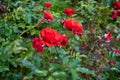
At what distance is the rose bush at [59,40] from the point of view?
1.98 m

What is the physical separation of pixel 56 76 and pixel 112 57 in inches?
21.1

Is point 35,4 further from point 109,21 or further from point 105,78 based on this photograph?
point 105,78

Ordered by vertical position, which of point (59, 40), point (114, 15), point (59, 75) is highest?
point (59, 40)

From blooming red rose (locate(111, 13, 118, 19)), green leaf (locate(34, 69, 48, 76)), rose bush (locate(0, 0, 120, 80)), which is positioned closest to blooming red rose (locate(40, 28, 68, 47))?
rose bush (locate(0, 0, 120, 80))

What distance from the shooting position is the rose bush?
1.98 meters

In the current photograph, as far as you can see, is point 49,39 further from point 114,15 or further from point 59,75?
point 114,15

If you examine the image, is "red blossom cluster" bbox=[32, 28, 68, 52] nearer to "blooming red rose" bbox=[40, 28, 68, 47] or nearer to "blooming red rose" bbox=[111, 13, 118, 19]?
"blooming red rose" bbox=[40, 28, 68, 47]

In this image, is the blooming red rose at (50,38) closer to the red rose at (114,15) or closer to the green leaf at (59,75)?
the green leaf at (59,75)

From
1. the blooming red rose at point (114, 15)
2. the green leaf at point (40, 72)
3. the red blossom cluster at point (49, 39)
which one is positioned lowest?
the blooming red rose at point (114, 15)

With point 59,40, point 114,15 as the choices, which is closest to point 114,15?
point 114,15

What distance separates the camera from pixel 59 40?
6.15 feet

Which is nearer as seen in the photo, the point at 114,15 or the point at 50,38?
the point at 50,38

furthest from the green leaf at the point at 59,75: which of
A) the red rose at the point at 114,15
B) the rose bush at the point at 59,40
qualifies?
the red rose at the point at 114,15

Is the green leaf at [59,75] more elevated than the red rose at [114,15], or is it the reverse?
the green leaf at [59,75]
